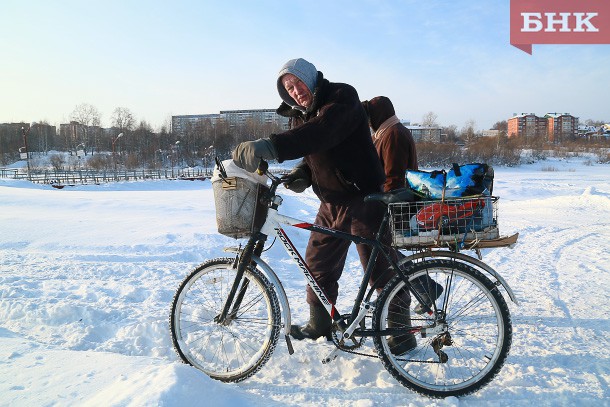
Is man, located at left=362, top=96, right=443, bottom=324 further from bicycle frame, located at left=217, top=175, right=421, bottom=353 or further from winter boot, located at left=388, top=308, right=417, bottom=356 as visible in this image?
winter boot, located at left=388, top=308, right=417, bottom=356

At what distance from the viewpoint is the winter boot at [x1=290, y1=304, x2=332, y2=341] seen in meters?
3.45

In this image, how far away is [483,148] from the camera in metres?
72.6

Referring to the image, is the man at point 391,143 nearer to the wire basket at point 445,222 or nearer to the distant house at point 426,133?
the wire basket at point 445,222

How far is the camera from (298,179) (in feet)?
10.6

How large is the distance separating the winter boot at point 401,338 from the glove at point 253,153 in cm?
141

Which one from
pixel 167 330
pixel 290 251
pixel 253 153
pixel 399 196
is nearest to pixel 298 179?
pixel 290 251

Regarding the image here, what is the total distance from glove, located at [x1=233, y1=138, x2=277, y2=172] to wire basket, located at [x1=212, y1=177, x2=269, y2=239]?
8.8 inches

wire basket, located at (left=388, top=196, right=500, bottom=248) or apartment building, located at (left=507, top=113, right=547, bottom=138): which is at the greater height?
apartment building, located at (left=507, top=113, right=547, bottom=138)

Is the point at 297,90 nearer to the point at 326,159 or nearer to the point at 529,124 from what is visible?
the point at 326,159

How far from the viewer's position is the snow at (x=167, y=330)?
7.90 ft

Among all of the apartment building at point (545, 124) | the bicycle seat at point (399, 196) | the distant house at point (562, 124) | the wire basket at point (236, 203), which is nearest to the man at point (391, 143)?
the bicycle seat at point (399, 196)

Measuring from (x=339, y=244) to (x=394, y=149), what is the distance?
39.9 inches

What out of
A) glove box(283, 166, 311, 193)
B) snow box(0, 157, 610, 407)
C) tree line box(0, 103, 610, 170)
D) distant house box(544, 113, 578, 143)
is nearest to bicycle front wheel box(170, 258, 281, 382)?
snow box(0, 157, 610, 407)

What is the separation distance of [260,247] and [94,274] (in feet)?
10.5
